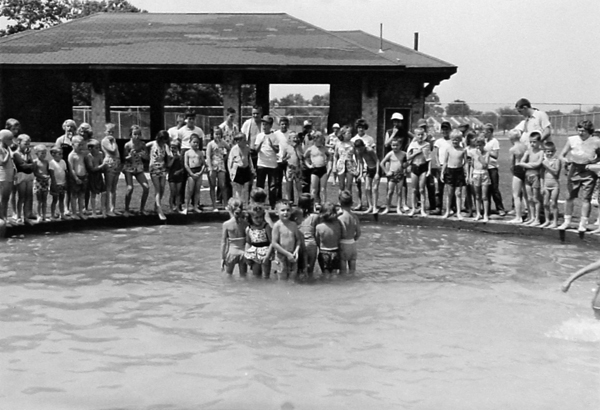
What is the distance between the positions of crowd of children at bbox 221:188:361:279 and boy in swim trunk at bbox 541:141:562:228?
14.6 ft

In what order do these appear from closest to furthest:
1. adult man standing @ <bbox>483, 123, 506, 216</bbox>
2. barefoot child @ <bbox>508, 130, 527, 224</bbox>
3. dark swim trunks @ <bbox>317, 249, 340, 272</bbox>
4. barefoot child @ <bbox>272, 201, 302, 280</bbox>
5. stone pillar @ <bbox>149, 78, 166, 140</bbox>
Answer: barefoot child @ <bbox>272, 201, 302, 280</bbox>, dark swim trunks @ <bbox>317, 249, 340, 272</bbox>, barefoot child @ <bbox>508, 130, 527, 224</bbox>, adult man standing @ <bbox>483, 123, 506, 216</bbox>, stone pillar @ <bbox>149, 78, 166, 140</bbox>

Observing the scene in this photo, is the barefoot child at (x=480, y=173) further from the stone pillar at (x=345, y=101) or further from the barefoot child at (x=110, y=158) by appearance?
the stone pillar at (x=345, y=101)

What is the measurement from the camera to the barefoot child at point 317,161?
14016 mm

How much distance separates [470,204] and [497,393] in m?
8.32

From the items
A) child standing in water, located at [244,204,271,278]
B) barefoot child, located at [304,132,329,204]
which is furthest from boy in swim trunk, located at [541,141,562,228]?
child standing in water, located at [244,204,271,278]

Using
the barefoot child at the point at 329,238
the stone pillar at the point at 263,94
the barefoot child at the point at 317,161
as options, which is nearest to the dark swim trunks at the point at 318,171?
the barefoot child at the point at 317,161

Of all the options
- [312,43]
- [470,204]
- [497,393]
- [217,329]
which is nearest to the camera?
[497,393]

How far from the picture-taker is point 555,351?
697cm

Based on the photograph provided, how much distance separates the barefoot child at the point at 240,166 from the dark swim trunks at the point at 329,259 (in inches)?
171

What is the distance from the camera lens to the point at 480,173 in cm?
1316

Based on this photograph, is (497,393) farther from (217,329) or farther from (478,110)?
(478,110)

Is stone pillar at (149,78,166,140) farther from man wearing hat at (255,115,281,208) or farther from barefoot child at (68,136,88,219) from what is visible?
barefoot child at (68,136,88,219)

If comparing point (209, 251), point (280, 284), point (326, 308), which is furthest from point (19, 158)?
point (326, 308)

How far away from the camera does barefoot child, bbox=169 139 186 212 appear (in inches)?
548
